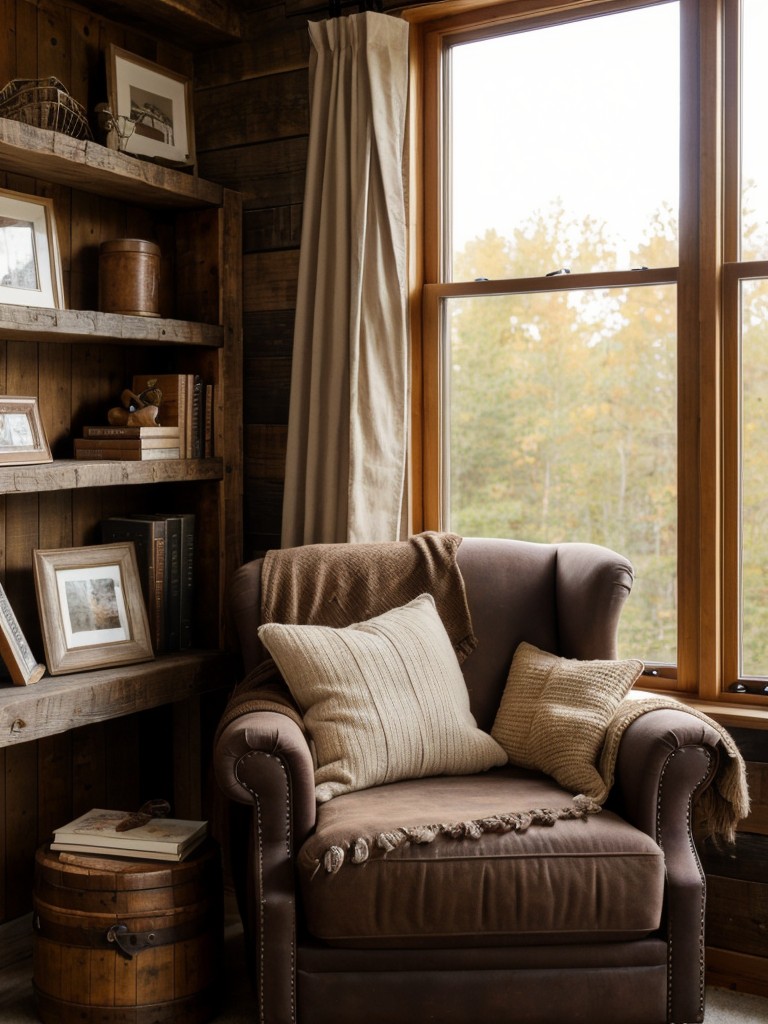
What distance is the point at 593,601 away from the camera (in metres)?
2.46

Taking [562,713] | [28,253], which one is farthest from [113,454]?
[562,713]

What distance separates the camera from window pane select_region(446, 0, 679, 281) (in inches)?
105

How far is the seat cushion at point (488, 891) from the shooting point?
1923 mm

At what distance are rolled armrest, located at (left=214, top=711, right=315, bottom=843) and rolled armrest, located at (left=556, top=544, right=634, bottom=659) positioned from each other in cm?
78

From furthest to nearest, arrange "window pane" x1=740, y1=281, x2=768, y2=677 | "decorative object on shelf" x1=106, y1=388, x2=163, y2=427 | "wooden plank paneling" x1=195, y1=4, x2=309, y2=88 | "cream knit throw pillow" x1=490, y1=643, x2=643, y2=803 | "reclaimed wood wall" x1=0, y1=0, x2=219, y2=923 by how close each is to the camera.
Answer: "wooden plank paneling" x1=195, y1=4, x2=309, y2=88
"decorative object on shelf" x1=106, y1=388, x2=163, y2=427
"reclaimed wood wall" x1=0, y1=0, x2=219, y2=923
"window pane" x1=740, y1=281, x2=768, y2=677
"cream knit throw pillow" x1=490, y1=643, x2=643, y2=803

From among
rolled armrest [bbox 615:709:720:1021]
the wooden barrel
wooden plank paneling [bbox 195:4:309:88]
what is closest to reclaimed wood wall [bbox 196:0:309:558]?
wooden plank paneling [bbox 195:4:309:88]

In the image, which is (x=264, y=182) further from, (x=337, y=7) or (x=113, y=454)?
(x=113, y=454)

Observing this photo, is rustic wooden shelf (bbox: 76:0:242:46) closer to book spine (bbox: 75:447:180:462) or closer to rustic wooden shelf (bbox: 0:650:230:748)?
book spine (bbox: 75:447:180:462)

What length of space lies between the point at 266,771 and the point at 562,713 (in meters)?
0.67

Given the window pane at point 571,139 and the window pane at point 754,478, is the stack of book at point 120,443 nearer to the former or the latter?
the window pane at point 571,139

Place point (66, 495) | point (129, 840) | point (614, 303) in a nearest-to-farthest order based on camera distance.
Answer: point (129, 840) < point (614, 303) < point (66, 495)

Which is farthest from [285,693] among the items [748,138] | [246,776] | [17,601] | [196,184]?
[748,138]

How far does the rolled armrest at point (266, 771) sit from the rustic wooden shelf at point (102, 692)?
1.65 ft

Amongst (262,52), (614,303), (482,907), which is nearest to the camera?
(482,907)
